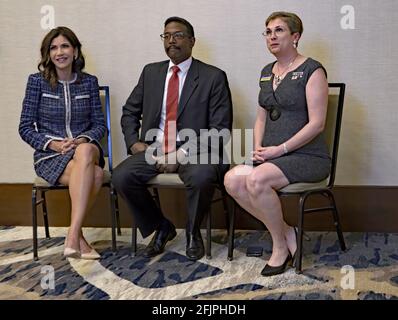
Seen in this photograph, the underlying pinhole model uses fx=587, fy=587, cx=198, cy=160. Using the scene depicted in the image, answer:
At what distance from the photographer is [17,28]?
3.92 meters

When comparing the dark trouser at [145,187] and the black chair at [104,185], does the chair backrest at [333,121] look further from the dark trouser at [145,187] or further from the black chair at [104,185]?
the black chair at [104,185]

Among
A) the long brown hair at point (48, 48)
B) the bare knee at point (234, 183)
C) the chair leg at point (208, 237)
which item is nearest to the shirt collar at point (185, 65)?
the long brown hair at point (48, 48)

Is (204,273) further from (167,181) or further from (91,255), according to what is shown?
(91,255)

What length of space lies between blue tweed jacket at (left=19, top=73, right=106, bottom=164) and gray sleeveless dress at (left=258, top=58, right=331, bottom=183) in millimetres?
1021

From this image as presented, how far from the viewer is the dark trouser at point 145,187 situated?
123 inches

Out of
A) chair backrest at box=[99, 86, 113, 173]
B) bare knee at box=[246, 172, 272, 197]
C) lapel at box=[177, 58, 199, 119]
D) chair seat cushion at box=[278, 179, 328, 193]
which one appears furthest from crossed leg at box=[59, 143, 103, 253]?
chair seat cushion at box=[278, 179, 328, 193]

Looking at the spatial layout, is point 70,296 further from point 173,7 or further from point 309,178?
point 173,7

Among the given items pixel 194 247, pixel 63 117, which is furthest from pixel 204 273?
pixel 63 117

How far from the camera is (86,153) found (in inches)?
126

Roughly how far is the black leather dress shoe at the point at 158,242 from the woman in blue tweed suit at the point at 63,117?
290 millimetres

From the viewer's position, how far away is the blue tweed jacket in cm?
335

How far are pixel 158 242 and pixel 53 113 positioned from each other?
0.95 m

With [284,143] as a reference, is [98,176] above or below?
below

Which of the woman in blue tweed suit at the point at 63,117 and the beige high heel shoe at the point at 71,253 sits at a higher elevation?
the woman in blue tweed suit at the point at 63,117
